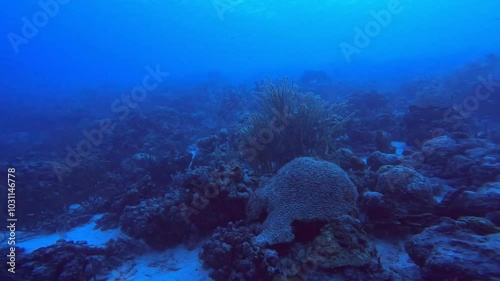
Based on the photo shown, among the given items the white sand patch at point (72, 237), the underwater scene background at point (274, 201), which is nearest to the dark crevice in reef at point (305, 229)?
the underwater scene background at point (274, 201)

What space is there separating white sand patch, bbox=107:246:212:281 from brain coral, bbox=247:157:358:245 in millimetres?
1351

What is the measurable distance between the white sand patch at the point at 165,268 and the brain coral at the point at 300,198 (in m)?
1.35

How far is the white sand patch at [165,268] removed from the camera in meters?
4.72

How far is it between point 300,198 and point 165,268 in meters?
2.87

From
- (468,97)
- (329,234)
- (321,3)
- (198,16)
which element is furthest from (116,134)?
(321,3)

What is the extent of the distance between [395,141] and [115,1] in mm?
56951

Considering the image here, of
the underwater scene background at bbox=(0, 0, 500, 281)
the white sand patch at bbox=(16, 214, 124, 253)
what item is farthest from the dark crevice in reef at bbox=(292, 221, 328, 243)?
the white sand patch at bbox=(16, 214, 124, 253)

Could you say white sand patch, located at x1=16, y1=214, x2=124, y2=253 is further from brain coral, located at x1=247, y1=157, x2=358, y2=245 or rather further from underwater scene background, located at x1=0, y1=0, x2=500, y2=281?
brain coral, located at x1=247, y1=157, x2=358, y2=245

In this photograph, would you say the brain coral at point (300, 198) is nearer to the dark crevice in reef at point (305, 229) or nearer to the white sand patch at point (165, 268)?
the dark crevice in reef at point (305, 229)

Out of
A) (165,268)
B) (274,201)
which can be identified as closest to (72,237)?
(165,268)

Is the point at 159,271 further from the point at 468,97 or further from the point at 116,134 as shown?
the point at 468,97

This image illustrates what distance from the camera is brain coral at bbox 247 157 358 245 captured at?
4199 millimetres

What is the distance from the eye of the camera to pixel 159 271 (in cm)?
500

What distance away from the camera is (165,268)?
16.6ft
